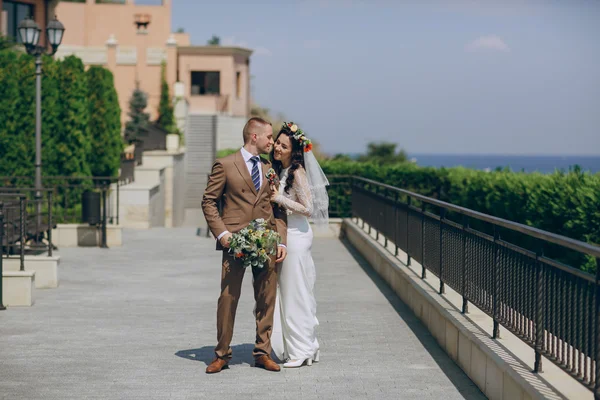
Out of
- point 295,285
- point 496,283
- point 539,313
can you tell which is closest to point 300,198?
point 295,285

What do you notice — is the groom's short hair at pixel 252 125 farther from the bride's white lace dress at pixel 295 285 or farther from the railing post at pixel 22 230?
the railing post at pixel 22 230

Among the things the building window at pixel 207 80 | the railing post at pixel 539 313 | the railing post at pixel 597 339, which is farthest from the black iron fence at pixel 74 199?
the building window at pixel 207 80

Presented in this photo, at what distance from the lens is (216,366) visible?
796 centimetres

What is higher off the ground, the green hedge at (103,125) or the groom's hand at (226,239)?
the green hedge at (103,125)

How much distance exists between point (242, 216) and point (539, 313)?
2.78 metres

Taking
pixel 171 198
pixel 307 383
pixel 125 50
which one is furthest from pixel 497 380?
pixel 125 50

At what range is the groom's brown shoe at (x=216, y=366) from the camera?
7.93 metres

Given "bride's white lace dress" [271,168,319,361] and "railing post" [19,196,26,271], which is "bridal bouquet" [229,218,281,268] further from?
"railing post" [19,196,26,271]

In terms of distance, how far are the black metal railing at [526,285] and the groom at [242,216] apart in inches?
69.3

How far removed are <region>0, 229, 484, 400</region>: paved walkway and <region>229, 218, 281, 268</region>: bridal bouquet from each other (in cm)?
99

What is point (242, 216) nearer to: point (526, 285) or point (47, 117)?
point (526, 285)

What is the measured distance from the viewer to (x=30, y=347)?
29.5 feet

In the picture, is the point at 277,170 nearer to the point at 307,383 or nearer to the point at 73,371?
the point at 307,383

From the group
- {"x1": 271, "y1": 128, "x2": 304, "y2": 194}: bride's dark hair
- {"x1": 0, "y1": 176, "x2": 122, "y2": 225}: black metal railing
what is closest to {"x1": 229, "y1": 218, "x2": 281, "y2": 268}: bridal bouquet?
{"x1": 271, "y1": 128, "x2": 304, "y2": 194}: bride's dark hair
